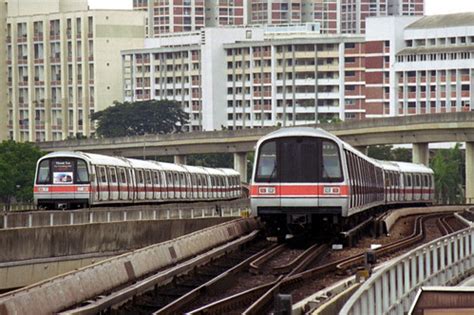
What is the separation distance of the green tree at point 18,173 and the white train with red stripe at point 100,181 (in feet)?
151

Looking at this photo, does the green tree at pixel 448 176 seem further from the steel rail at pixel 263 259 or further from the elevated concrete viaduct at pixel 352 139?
the steel rail at pixel 263 259

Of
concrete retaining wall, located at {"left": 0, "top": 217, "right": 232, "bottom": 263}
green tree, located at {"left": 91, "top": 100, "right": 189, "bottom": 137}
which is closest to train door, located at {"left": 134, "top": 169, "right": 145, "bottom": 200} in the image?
concrete retaining wall, located at {"left": 0, "top": 217, "right": 232, "bottom": 263}

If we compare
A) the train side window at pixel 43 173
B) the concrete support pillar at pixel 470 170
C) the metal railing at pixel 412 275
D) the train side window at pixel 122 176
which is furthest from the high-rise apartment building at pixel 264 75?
the metal railing at pixel 412 275

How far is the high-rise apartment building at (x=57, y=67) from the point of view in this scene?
574ft

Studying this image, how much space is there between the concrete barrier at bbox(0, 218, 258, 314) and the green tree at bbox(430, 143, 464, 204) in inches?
3984

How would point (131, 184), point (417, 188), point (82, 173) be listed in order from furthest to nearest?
point (417, 188), point (131, 184), point (82, 173)

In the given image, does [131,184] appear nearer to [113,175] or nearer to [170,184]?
[113,175]

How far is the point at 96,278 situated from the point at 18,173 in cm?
8997

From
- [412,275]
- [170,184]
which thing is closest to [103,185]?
[170,184]

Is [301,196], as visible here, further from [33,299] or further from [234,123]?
[234,123]

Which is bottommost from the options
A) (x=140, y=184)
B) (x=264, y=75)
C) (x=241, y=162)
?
(x=241, y=162)

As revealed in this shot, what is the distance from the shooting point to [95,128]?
17650cm

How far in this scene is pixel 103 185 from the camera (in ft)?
157

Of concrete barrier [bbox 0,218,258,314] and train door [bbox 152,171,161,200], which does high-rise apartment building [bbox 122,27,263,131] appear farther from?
concrete barrier [bbox 0,218,258,314]
